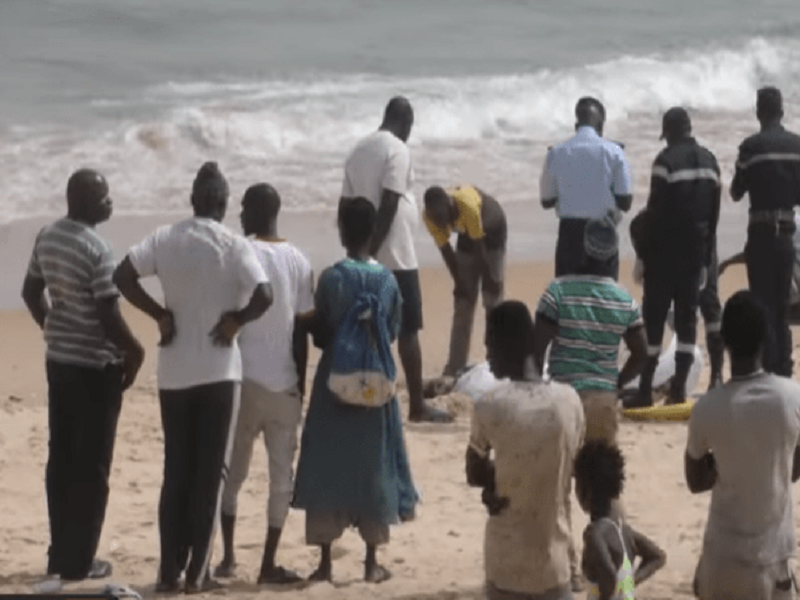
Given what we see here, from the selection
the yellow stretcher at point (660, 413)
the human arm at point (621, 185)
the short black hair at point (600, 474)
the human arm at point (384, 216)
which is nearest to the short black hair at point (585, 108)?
the human arm at point (621, 185)

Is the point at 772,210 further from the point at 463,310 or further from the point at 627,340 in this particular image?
the point at 627,340

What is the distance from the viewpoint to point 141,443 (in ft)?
39.5

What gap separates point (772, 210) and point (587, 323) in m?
3.39

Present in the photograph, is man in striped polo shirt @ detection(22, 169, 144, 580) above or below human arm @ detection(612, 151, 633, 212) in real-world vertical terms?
below

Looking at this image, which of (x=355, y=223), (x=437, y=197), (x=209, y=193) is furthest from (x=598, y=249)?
(x=437, y=197)

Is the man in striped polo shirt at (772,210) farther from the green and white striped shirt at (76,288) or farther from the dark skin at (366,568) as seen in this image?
the green and white striped shirt at (76,288)

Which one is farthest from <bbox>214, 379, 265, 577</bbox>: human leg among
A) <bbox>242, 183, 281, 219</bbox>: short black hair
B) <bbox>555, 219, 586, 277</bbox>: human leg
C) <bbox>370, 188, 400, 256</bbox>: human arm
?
<bbox>555, 219, 586, 277</bbox>: human leg

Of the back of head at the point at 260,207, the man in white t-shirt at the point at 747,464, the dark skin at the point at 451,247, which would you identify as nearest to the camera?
the man in white t-shirt at the point at 747,464

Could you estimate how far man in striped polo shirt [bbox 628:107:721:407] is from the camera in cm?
1188

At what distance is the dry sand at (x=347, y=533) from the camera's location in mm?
9398

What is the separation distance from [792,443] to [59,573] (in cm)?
314

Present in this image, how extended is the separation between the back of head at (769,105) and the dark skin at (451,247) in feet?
5.06

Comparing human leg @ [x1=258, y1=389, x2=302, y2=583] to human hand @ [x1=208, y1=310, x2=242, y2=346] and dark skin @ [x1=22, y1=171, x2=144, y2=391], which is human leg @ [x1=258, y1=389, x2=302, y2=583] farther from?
dark skin @ [x1=22, y1=171, x2=144, y2=391]

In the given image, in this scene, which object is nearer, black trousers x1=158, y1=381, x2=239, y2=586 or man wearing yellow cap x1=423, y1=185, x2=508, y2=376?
black trousers x1=158, y1=381, x2=239, y2=586
